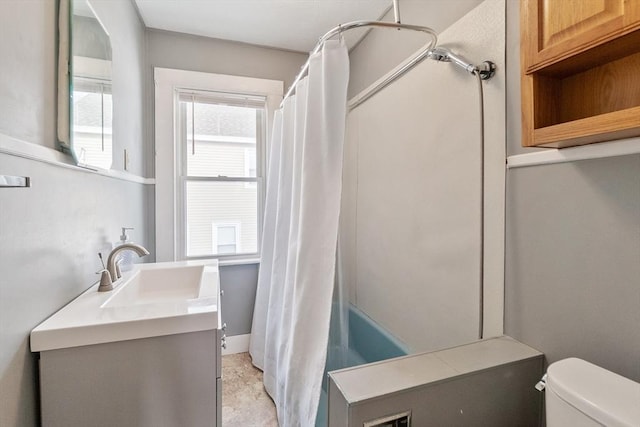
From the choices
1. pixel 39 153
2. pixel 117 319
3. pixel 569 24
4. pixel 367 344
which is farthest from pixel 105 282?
pixel 569 24

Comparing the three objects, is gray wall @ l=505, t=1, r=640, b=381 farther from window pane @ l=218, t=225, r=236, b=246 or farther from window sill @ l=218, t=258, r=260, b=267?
window pane @ l=218, t=225, r=236, b=246

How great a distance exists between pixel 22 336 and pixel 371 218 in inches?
65.4

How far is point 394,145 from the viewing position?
65.7 inches

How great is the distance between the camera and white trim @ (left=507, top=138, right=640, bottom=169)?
0.69m

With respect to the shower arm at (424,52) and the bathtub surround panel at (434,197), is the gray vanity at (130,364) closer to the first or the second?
the bathtub surround panel at (434,197)

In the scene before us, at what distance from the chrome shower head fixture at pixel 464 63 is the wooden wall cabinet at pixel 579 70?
0.35m

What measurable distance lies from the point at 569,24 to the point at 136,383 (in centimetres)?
150

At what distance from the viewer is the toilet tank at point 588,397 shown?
0.57 metres

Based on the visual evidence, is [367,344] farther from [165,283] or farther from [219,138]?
[219,138]

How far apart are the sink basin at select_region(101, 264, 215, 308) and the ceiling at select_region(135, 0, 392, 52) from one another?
66.2 inches

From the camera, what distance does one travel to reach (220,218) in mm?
2377

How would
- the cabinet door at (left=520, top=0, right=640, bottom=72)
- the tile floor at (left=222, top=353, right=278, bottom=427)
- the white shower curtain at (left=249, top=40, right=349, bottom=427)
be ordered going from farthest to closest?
1. the tile floor at (left=222, top=353, right=278, bottom=427)
2. the white shower curtain at (left=249, top=40, right=349, bottom=427)
3. the cabinet door at (left=520, top=0, right=640, bottom=72)

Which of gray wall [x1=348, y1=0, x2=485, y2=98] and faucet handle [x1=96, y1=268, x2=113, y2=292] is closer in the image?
faucet handle [x1=96, y1=268, x2=113, y2=292]

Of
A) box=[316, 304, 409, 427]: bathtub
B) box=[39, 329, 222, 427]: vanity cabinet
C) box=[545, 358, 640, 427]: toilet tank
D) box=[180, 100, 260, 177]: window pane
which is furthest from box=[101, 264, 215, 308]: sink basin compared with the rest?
box=[545, 358, 640, 427]: toilet tank
